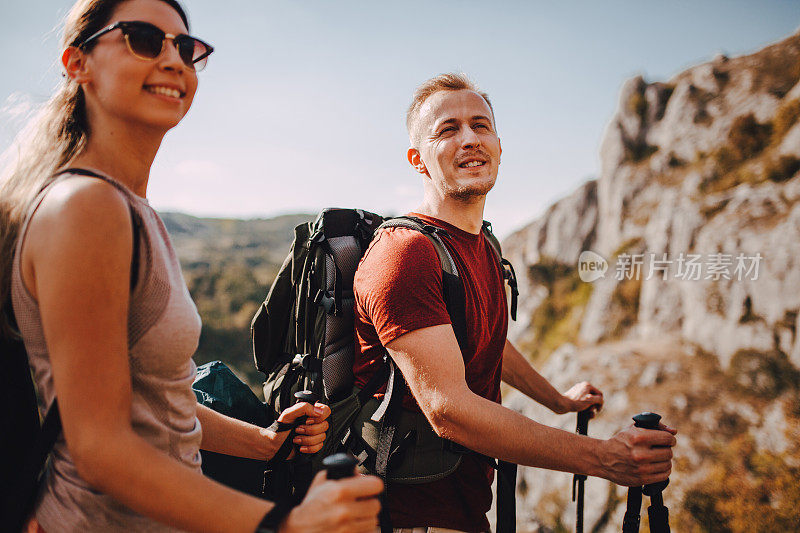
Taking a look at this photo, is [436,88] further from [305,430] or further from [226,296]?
[226,296]

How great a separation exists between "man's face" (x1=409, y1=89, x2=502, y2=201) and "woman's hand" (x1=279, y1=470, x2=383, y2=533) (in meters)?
1.97

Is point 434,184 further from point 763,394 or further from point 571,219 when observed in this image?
point 571,219

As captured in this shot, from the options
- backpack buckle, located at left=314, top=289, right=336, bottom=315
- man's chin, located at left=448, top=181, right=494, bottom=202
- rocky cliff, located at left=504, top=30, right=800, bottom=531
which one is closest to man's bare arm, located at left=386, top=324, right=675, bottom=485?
backpack buckle, located at left=314, top=289, right=336, bottom=315

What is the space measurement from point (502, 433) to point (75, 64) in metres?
1.89

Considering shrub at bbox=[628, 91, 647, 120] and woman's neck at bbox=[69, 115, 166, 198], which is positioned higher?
shrub at bbox=[628, 91, 647, 120]

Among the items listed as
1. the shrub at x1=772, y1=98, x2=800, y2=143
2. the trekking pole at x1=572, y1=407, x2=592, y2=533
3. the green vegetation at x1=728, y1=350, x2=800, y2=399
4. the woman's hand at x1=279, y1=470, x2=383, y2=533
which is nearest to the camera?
the woman's hand at x1=279, y1=470, x2=383, y2=533

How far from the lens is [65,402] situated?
3.19ft

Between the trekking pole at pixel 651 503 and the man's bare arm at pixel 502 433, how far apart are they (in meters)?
0.05

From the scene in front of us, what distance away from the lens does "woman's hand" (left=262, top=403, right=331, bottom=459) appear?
1.83 meters

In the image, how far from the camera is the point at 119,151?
1.28 m

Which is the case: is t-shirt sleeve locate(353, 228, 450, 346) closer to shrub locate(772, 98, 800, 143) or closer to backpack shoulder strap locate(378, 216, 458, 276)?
backpack shoulder strap locate(378, 216, 458, 276)

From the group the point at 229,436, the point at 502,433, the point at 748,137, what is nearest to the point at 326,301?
the point at 229,436

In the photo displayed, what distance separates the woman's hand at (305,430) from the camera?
183 cm

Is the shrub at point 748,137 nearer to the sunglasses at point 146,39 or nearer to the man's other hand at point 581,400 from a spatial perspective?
the man's other hand at point 581,400
